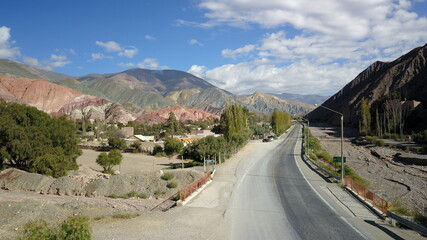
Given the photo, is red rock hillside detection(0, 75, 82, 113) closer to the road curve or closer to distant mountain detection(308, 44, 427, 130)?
distant mountain detection(308, 44, 427, 130)

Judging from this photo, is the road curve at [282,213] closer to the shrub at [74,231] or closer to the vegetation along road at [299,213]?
the vegetation along road at [299,213]

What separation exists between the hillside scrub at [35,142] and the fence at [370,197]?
83.9 ft

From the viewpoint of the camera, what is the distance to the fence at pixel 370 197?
51.1ft

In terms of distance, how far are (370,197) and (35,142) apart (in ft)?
98.6

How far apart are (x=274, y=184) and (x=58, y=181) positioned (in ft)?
56.4

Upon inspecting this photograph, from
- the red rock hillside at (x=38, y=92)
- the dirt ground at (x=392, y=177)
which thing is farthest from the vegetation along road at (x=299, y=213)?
the red rock hillside at (x=38, y=92)

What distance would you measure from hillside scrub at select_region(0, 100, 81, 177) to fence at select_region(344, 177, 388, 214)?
25.6m

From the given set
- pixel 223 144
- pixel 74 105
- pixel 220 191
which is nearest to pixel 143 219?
pixel 220 191

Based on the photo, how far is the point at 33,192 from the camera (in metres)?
26.0

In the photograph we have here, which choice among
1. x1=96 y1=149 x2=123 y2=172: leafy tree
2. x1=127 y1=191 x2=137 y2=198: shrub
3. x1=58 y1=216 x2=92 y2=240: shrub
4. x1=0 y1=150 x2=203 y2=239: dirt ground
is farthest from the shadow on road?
x1=96 y1=149 x2=123 y2=172: leafy tree

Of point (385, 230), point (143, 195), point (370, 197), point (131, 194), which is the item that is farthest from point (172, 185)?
point (385, 230)

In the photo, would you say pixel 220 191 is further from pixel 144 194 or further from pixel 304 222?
pixel 304 222

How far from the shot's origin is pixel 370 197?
18281mm

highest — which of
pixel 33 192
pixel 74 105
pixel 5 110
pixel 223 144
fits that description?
pixel 74 105
